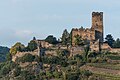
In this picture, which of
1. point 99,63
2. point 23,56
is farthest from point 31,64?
point 99,63

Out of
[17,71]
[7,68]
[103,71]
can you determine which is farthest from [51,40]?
Answer: [103,71]

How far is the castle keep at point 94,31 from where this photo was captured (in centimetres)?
8206

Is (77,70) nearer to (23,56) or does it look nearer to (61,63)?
(61,63)

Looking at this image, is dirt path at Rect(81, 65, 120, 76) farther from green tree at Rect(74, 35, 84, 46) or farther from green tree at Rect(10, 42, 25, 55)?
green tree at Rect(10, 42, 25, 55)

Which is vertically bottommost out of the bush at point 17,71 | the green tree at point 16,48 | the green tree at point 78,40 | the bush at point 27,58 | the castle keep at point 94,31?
the bush at point 17,71

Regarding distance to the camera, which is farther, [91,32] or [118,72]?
[91,32]

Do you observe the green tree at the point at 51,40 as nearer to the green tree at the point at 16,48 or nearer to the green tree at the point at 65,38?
the green tree at the point at 65,38

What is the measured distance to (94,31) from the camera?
82375 millimetres

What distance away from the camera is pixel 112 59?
77500mm

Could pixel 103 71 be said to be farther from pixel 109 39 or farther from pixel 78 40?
pixel 109 39

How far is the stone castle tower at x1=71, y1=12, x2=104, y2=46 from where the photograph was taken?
82125 millimetres

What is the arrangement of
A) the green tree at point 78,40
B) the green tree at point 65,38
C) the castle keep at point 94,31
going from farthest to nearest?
the green tree at point 65,38, the castle keep at point 94,31, the green tree at point 78,40

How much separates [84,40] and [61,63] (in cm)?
606

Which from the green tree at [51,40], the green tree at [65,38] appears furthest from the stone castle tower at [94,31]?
the green tree at [51,40]
